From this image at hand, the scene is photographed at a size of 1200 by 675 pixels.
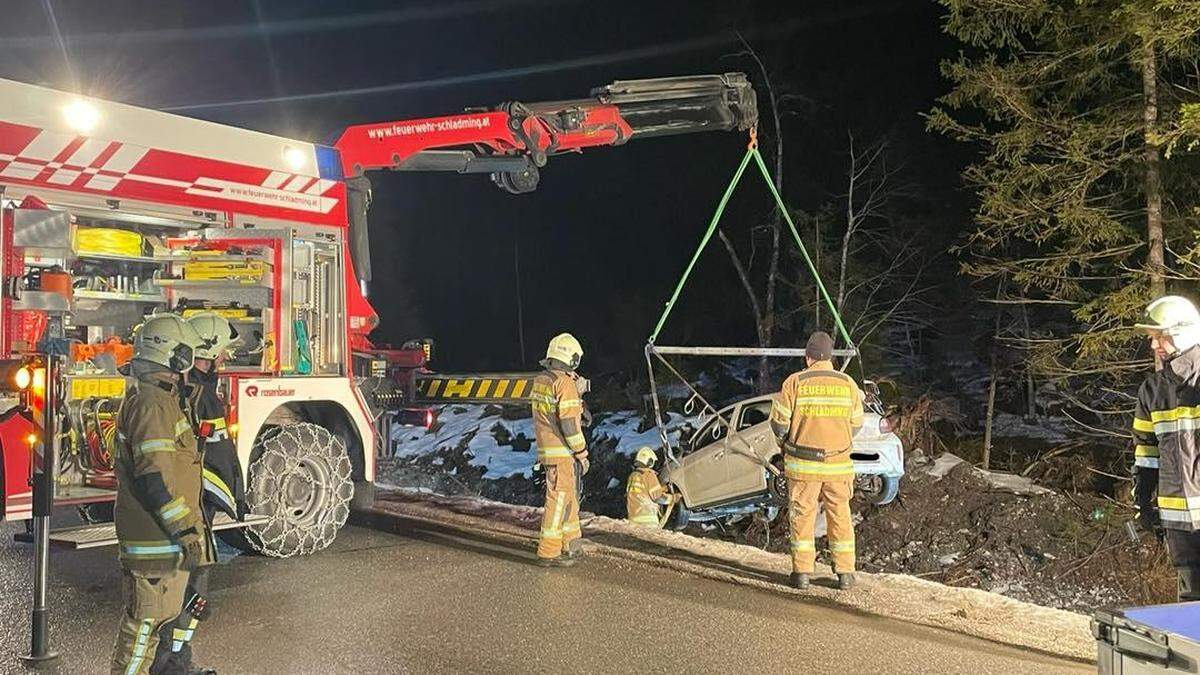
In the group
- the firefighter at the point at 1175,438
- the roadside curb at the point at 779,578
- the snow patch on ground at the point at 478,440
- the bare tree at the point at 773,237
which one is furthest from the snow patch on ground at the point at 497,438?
the firefighter at the point at 1175,438

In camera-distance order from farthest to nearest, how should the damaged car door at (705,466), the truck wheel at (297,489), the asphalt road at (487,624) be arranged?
the damaged car door at (705,466) → the truck wheel at (297,489) → the asphalt road at (487,624)

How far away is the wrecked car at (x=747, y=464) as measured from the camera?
1067cm

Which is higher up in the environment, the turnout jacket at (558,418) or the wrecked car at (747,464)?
the turnout jacket at (558,418)

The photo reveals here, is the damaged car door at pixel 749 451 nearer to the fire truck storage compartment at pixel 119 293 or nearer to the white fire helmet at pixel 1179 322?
the fire truck storage compartment at pixel 119 293

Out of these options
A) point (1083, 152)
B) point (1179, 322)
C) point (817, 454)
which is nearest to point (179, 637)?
point (817, 454)

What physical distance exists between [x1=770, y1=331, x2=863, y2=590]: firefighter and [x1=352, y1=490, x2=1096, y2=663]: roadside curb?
13.0 inches

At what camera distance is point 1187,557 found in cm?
489

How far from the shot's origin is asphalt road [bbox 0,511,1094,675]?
16.9 ft

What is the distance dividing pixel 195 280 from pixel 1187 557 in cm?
691

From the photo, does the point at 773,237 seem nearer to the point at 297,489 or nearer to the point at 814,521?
the point at 814,521

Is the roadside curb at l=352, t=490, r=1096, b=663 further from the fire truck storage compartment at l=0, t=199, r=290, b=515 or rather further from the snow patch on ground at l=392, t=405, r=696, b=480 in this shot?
the snow patch on ground at l=392, t=405, r=696, b=480

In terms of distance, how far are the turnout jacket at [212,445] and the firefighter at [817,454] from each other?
3839 mm

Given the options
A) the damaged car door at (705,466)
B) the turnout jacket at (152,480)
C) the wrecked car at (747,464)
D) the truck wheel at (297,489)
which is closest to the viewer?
the turnout jacket at (152,480)

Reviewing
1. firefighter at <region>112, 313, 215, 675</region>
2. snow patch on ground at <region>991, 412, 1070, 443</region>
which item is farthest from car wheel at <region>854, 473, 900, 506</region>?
snow patch on ground at <region>991, 412, 1070, 443</region>
